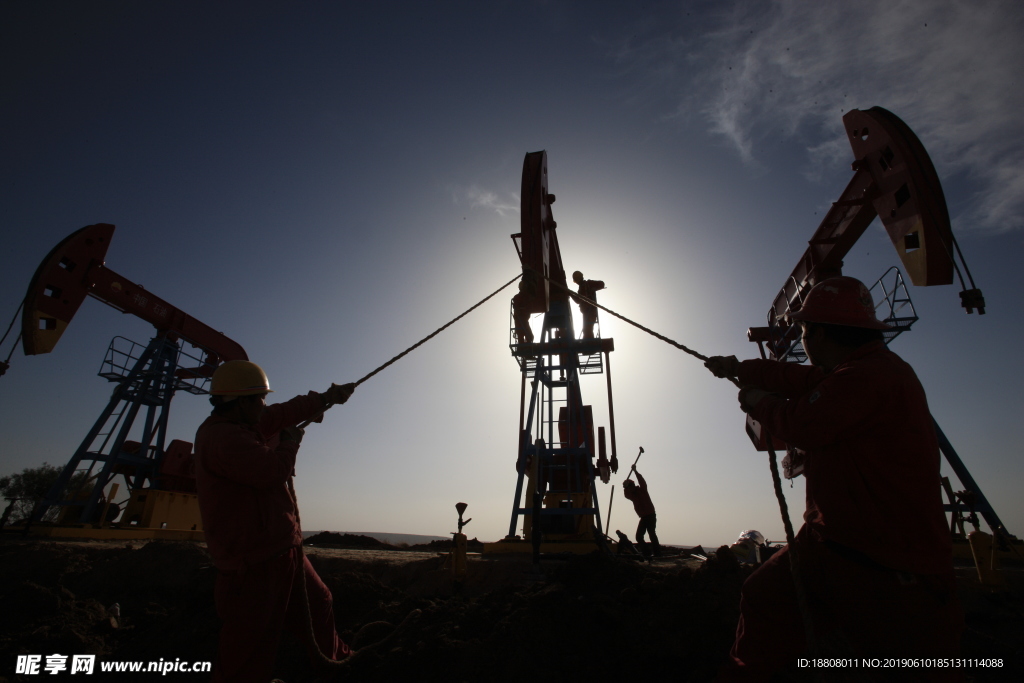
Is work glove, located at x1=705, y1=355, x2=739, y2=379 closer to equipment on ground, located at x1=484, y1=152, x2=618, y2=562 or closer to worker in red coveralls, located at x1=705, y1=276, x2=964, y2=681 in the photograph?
worker in red coveralls, located at x1=705, y1=276, x2=964, y2=681

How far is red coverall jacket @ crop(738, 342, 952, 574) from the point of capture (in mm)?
1723

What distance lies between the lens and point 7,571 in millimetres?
8227

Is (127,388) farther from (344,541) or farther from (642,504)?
(642,504)

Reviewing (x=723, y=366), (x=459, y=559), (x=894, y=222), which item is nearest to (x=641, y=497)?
(x=459, y=559)

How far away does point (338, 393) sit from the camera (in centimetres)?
336

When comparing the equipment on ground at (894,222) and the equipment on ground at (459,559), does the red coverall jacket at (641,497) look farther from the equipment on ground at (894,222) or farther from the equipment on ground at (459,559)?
the equipment on ground at (459,559)

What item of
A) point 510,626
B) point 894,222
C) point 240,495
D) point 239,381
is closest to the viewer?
point 240,495

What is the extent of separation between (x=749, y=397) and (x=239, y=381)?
114 inches

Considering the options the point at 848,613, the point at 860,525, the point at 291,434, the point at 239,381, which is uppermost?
the point at 239,381

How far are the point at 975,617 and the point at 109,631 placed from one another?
920 centimetres

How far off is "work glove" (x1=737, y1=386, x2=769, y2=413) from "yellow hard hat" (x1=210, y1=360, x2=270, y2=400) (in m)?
2.70

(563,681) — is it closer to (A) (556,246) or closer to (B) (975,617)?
(B) (975,617)

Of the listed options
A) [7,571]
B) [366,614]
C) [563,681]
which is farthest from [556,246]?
[7,571]

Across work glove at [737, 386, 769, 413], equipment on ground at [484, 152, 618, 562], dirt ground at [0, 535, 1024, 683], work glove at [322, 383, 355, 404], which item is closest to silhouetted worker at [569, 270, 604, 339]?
equipment on ground at [484, 152, 618, 562]
